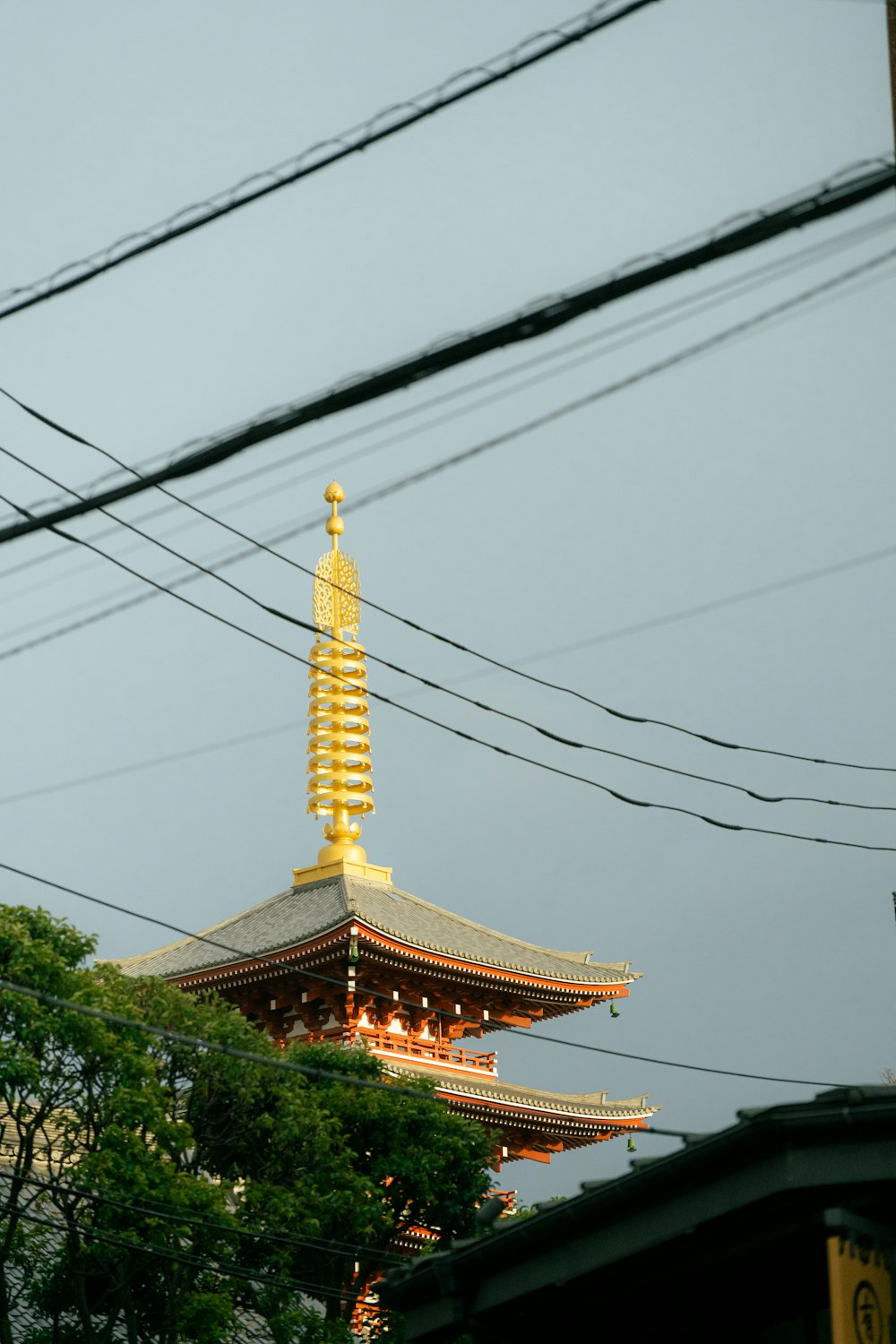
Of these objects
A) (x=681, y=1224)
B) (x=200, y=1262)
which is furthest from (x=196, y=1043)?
(x=200, y=1262)

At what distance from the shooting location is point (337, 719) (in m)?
45.6

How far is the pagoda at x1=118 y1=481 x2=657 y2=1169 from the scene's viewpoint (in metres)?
38.2

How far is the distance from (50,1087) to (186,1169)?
270 cm

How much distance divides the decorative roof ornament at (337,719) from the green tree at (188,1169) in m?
16.4

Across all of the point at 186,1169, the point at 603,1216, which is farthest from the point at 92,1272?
the point at 603,1216

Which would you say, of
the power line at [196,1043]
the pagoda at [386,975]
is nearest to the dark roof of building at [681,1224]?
the power line at [196,1043]

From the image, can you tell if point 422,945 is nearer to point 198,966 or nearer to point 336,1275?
point 198,966

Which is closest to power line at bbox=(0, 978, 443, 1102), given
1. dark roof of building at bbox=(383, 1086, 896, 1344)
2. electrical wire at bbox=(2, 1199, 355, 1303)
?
dark roof of building at bbox=(383, 1086, 896, 1344)

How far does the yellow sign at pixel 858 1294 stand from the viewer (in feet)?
29.8

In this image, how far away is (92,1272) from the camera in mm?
23938

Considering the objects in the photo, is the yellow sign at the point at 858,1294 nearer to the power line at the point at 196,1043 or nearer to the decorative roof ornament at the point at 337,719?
the power line at the point at 196,1043

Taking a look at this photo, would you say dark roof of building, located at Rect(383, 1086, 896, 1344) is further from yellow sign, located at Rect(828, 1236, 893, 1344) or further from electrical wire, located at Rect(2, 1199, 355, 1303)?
electrical wire, located at Rect(2, 1199, 355, 1303)

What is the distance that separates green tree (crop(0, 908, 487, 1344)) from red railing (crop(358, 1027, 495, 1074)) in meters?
10.9

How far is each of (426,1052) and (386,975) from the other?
6.93 feet
